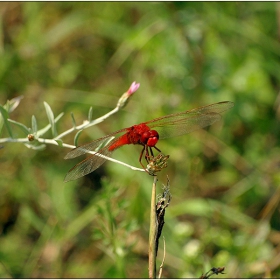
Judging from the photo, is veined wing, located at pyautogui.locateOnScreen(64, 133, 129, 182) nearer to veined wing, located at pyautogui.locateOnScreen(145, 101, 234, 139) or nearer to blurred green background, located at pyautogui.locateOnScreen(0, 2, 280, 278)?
veined wing, located at pyautogui.locateOnScreen(145, 101, 234, 139)

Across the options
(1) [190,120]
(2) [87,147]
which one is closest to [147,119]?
(1) [190,120]

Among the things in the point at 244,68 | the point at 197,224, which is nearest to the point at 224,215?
the point at 197,224

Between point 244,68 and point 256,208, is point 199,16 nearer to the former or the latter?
point 244,68

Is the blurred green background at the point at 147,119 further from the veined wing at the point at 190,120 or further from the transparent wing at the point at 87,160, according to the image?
the transparent wing at the point at 87,160

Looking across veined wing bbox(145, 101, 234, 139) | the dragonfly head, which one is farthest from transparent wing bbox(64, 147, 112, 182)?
veined wing bbox(145, 101, 234, 139)

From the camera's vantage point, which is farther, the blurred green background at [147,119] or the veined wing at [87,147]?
the blurred green background at [147,119]

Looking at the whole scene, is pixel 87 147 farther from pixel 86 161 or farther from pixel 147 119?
pixel 147 119

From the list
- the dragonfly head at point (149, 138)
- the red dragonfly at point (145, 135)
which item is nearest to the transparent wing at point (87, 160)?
the red dragonfly at point (145, 135)
